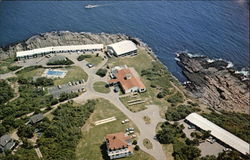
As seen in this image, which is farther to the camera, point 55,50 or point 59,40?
point 59,40

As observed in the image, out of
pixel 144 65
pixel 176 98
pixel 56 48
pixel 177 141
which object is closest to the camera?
pixel 177 141

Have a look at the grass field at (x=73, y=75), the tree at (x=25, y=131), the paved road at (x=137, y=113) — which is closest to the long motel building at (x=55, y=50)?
the paved road at (x=137, y=113)

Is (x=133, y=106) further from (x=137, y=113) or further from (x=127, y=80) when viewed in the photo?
(x=127, y=80)

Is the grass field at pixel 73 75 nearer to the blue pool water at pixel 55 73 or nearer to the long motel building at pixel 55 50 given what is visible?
the blue pool water at pixel 55 73

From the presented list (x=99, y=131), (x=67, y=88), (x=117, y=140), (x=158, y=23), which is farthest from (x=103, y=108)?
(x=158, y=23)

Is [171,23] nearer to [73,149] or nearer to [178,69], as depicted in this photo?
[178,69]

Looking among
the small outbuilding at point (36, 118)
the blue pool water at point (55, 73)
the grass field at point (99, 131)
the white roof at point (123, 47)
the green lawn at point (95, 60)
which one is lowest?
the grass field at point (99, 131)

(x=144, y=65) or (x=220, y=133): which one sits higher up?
(x=144, y=65)
